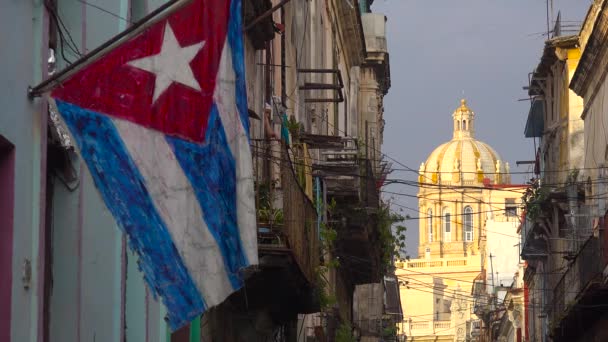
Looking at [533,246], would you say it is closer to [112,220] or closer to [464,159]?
[112,220]

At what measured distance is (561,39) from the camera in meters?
39.8

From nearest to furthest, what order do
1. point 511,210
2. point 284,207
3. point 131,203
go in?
point 131,203, point 284,207, point 511,210

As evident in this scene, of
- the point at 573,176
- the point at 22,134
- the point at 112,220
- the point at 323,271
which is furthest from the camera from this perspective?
the point at 573,176

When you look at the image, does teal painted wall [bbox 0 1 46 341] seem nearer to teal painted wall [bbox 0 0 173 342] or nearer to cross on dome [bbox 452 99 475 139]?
teal painted wall [bbox 0 0 173 342]

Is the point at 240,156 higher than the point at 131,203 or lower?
higher

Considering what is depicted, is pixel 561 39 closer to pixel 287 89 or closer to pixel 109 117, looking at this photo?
pixel 287 89

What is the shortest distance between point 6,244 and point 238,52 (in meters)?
1.59

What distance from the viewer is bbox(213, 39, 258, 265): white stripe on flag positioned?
28.8 ft

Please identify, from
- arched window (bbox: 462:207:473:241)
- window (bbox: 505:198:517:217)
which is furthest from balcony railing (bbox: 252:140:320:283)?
arched window (bbox: 462:207:473:241)

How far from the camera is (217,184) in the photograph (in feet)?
28.5

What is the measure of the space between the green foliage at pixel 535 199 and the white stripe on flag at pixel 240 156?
32.2 m

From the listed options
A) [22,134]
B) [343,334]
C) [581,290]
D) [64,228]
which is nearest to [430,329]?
[581,290]

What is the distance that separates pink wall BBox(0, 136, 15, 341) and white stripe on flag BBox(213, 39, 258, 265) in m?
1.13

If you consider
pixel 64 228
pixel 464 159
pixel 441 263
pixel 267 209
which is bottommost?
pixel 441 263
